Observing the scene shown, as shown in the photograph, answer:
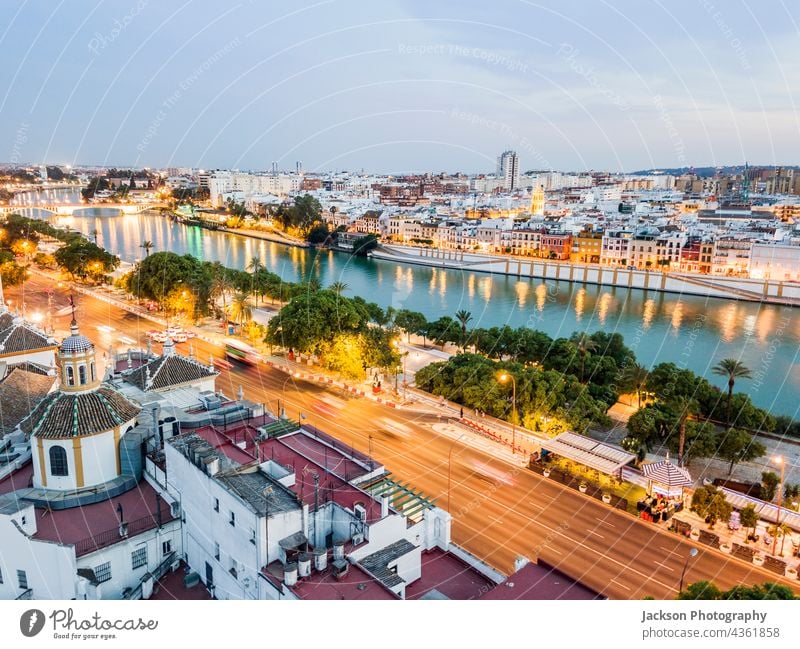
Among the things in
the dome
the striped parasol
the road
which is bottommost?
the road

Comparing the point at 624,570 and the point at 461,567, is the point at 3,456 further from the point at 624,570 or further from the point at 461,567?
the point at 624,570

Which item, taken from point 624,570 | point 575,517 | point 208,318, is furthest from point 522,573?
point 208,318

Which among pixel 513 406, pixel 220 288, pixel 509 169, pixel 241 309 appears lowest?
pixel 513 406

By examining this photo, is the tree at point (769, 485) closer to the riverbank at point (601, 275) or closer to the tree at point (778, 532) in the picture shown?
the tree at point (778, 532)

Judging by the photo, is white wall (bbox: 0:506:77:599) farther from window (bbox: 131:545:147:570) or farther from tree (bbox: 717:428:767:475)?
tree (bbox: 717:428:767:475)

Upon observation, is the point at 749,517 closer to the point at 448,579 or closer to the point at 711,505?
the point at 711,505

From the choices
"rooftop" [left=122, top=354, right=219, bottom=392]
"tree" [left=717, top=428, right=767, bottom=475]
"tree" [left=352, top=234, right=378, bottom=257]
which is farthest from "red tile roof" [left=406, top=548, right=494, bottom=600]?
"tree" [left=352, top=234, right=378, bottom=257]

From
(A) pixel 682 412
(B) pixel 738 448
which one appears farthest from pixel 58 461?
(B) pixel 738 448
